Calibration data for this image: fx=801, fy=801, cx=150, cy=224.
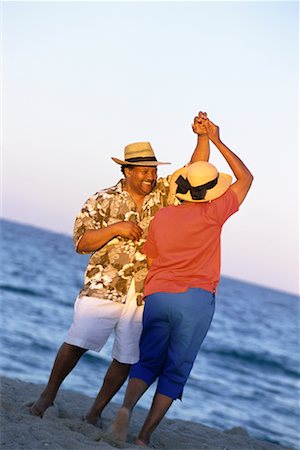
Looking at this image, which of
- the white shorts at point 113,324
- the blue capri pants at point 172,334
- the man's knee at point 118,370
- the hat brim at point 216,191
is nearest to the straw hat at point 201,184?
the hat brim at point 216,191

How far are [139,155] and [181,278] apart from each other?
0.93 meters

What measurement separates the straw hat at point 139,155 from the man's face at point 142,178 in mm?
49

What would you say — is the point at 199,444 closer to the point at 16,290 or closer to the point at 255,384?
the point at 255,384

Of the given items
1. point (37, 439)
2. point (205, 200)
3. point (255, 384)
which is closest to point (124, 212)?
point (205, 200)

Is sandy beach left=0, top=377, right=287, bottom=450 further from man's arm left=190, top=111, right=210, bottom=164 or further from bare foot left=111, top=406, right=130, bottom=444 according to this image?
man's arm left=190, top=111, right=210, bottom=164

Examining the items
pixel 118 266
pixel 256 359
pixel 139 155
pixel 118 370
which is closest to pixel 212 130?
pixel 139 155

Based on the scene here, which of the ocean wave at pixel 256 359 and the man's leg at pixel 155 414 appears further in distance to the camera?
the ocean wave at pixel 256 359

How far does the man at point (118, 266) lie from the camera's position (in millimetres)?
5465

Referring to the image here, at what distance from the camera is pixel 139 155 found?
5.48 metres

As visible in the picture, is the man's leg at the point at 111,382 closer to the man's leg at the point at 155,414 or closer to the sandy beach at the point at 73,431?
the sandy beach at the point at 73,431

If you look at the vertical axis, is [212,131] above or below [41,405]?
above

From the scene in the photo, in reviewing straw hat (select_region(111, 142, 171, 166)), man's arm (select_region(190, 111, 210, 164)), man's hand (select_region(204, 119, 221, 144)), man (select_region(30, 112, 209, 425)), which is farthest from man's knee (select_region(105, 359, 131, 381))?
man's hand (select_region(204, 119, 221, 144))

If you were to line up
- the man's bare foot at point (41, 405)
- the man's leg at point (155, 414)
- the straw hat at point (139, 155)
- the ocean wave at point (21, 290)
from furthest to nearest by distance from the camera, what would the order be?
the ocean wave at point (21, 290) → the man's bare foot at point (41, 405) → the straw hat at point (139, 155) → the man's leg at point (155, 414)

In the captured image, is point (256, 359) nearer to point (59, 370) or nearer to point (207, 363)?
point (207, 363)
